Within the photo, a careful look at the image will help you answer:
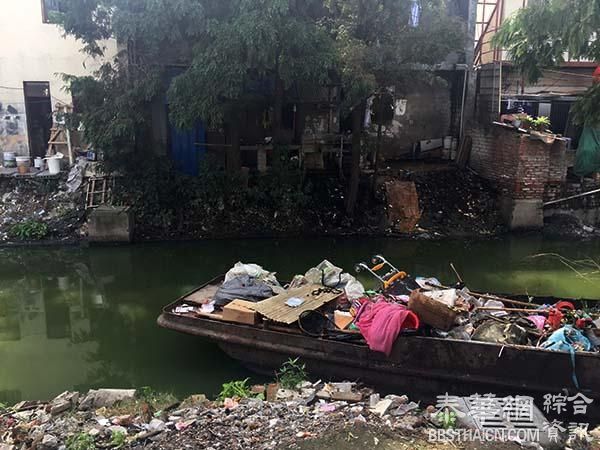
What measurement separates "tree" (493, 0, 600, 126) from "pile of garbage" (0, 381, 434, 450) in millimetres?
3513

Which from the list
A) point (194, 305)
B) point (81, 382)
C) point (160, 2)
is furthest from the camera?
point (160, 2)

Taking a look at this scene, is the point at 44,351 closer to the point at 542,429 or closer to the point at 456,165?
the point at 542,429

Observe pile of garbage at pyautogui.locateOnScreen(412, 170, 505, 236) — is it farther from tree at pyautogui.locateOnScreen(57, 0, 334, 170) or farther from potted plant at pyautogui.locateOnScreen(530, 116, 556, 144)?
tree at pyautogui.locateOnScreen(57, 0, 334, 170)

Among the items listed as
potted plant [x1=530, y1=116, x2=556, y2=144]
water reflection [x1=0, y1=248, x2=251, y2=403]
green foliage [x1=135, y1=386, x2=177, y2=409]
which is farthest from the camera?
potted plant [x1=530, y1=116, x2=556, y2=144]

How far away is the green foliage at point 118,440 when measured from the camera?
4.20 metres

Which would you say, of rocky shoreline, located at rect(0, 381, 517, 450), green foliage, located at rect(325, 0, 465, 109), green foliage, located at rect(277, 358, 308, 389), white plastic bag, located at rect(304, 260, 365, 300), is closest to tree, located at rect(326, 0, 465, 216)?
green foliage, located at rect(325, 0, 465, 109)

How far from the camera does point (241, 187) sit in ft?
43.3

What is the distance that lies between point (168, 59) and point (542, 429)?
1056 cm

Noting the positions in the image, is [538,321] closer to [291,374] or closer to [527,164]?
[291,374]

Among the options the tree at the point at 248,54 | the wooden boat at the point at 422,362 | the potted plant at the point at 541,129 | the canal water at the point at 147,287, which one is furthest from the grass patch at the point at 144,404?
the potted plant at the point at 541,129

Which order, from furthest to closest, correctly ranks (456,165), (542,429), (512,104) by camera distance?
(456,165)
(512,104)
(542,429)

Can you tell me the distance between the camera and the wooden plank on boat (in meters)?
6.23

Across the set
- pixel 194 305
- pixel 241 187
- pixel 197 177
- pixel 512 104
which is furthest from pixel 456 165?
pixel 194 305

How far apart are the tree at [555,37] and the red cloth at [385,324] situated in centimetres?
274
